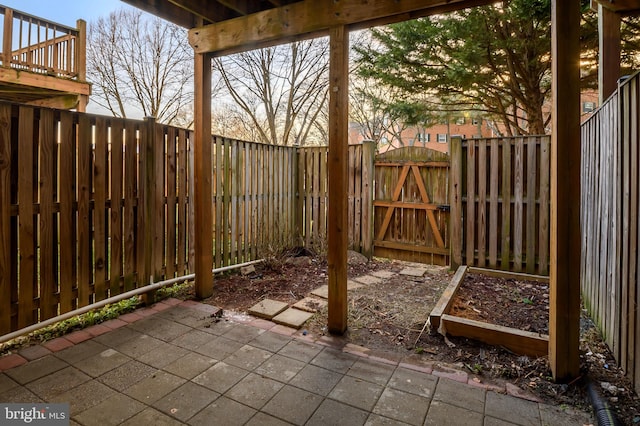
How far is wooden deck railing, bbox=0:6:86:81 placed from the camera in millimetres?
5633

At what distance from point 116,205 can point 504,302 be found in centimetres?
374

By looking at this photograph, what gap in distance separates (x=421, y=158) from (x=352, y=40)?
5140mm

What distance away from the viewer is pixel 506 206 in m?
4.23

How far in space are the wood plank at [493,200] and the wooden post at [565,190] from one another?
2.43 metres

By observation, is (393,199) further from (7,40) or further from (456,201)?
(7,40)

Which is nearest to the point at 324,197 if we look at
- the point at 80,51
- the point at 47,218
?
the point at 47,218

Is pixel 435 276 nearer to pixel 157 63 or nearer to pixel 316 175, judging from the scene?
pixel 316 175

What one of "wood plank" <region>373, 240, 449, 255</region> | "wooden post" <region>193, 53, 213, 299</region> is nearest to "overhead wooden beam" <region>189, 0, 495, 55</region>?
"wooden post" <region>193, 53, 213, 299</region>

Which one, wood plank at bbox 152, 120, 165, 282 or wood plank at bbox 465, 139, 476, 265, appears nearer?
wood plank at bbox 152, 120, 165, 282

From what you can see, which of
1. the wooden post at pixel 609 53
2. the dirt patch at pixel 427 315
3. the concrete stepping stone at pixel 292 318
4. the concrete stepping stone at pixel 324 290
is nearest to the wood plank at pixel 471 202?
the dirt patch at pixel 427 315

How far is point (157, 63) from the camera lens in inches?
384

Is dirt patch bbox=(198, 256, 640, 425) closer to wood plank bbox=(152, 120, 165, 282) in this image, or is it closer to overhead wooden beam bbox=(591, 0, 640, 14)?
wood plank bbox=(152, 120, 165, 282)

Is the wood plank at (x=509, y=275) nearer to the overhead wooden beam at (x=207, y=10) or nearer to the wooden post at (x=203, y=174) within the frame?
the wooden post at (x=203, y=174)

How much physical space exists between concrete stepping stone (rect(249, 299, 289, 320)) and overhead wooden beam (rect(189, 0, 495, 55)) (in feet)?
7.87
